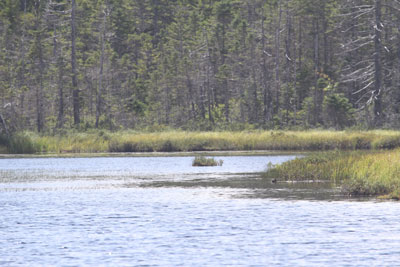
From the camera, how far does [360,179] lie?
2558 cm

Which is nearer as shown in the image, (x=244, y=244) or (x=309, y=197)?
(x=244, y=244)

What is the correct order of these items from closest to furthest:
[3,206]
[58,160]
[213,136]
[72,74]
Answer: [3,206] → [58,160] → [213,136] → [72,74]

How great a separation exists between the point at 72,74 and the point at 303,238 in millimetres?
57085

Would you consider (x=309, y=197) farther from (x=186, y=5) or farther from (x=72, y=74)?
(x=186, y=5)

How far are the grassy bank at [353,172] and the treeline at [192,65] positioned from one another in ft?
121

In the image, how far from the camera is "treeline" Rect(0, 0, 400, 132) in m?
73.9

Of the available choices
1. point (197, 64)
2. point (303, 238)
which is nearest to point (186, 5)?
point (197, 64)

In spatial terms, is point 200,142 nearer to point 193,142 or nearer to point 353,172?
point 193,142

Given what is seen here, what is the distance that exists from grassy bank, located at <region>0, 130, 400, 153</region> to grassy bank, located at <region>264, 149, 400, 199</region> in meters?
18.4

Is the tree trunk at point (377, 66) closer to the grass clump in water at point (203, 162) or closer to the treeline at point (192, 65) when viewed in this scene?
the treeline at point (192, 65)

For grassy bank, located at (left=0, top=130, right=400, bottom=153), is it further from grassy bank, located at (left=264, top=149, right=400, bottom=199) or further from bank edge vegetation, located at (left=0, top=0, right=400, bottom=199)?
grassy bank, located at (left=264, top=149, right=400, bottom=199)

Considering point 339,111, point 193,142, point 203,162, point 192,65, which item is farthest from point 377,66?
point 203,162

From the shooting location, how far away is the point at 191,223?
19.8 m

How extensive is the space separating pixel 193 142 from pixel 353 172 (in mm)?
26471
